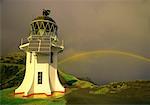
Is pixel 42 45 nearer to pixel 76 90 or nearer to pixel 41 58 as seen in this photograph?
pixel 41 58

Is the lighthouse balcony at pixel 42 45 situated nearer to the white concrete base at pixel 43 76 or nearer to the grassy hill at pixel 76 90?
the white concrete base at pixel 43 76

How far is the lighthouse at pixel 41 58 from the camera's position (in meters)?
22.6

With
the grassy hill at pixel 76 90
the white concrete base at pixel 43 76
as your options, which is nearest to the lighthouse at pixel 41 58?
the white concrete base at pixel 43 76

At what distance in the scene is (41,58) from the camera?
23.2 metres

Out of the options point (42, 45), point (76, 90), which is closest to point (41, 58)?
point (42, 45)

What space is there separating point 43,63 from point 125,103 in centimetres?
855

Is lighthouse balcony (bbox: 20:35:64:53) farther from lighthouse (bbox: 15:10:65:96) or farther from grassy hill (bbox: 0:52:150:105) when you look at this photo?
grassy hill (bbox: 0:52:150:105)

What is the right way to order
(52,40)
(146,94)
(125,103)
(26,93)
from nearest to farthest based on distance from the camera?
1. (125,103)
2. (26,93)
3. (52,40)
4. (146,94)

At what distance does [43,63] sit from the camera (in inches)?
914

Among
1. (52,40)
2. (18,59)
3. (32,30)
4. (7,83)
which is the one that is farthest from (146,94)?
(18,59)

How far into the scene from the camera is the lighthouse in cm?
2261

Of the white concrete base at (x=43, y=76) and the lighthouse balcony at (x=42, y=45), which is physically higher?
the lighthouse balcony at (x=42, y=45)

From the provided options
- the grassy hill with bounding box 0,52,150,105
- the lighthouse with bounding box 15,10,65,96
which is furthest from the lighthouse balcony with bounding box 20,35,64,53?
the grassy hill with bounding box 0,52,150,105

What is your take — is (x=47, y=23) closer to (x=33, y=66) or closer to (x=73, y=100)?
(x=33, y=66)
